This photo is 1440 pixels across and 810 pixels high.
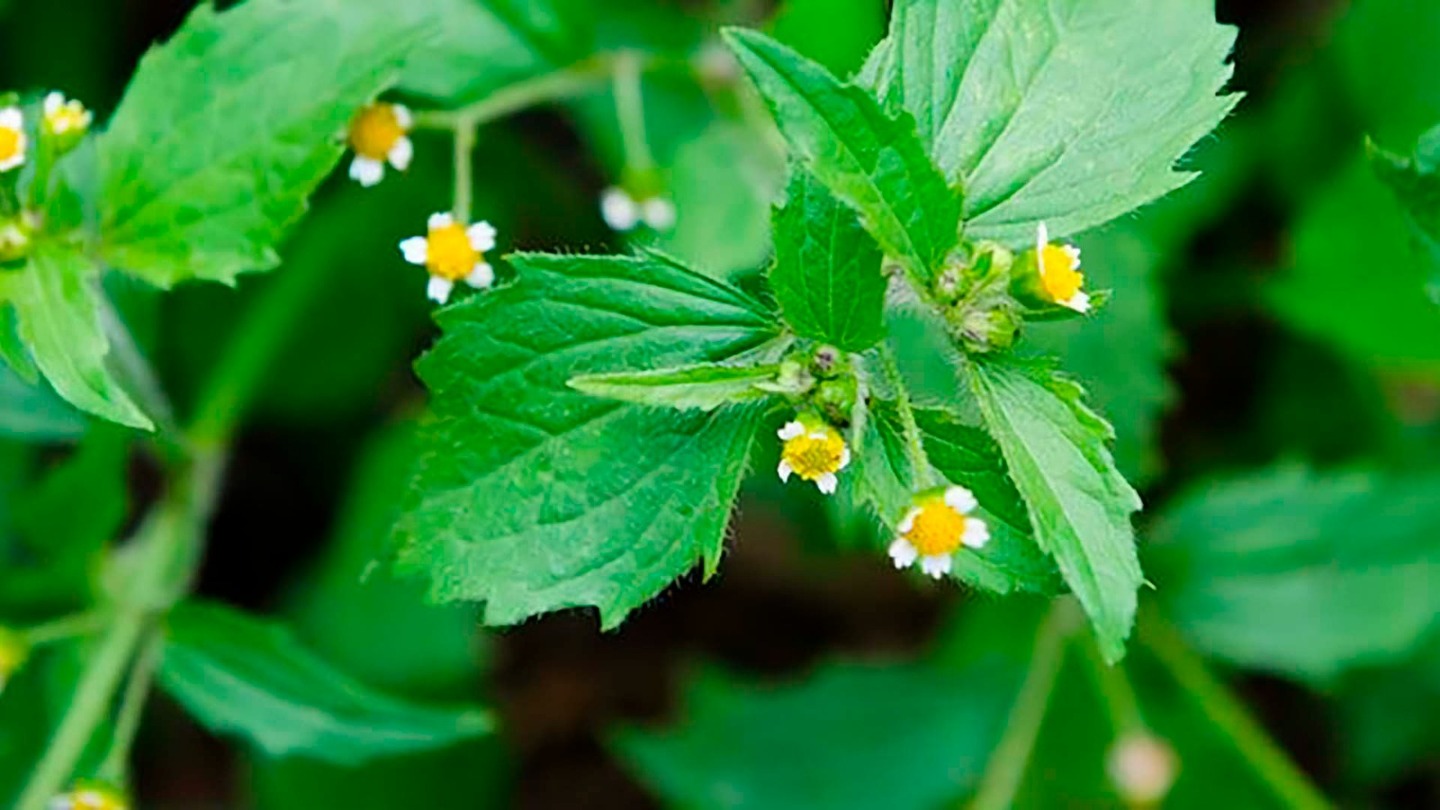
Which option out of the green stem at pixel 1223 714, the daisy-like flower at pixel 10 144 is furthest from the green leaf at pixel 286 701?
the green stem at pixel 1223 714

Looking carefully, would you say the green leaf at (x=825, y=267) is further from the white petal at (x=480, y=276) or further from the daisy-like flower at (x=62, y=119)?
the daisy-like flower at (x=62, y=119)

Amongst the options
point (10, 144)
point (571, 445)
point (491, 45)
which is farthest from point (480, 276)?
point (491, 45)

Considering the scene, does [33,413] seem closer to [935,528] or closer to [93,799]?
[93,799]

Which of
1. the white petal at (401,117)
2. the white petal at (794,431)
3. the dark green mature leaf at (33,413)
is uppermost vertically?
the white petal at (401,117)

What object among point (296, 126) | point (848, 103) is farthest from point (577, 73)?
point (848, 103)

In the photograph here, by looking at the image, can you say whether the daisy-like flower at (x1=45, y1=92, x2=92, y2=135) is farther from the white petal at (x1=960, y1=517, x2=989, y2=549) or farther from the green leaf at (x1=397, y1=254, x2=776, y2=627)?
the white petal at (x1=960, y1=517, x2=989, y2=549)

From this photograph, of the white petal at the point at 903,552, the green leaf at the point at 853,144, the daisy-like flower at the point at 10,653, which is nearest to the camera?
the green leaf at the point at 853,144
